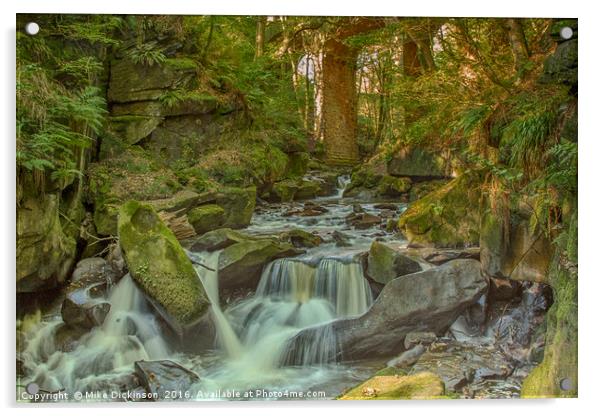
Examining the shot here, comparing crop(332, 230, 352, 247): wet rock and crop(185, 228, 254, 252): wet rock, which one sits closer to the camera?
crop(185, 228, 254, 252): wet rock

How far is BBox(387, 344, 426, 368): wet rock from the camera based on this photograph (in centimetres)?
346

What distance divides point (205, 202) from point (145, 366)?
4.11 feet

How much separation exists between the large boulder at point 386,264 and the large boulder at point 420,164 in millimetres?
596

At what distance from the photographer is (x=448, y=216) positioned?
3631 mm

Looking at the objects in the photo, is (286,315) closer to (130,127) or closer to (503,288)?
(503,288)

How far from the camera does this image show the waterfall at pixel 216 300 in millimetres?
3471

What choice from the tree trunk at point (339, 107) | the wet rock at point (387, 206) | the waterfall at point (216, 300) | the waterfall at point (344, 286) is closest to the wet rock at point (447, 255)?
the wet rock at point (387, 206)

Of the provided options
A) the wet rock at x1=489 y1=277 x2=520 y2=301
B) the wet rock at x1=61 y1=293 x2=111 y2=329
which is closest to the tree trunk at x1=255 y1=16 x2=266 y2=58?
the wet rock at x1=61 y1=293 x2=111 y2=329

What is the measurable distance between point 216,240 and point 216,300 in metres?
0.45

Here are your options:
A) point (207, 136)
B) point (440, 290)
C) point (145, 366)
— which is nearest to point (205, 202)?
point (207, 136)

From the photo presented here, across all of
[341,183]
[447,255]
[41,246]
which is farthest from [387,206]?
[41,246]

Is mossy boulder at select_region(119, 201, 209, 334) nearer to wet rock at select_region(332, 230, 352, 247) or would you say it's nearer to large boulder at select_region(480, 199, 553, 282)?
wet rock at select_region(332, 230, 352, 247)

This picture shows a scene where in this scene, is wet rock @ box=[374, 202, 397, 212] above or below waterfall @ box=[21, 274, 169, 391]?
above

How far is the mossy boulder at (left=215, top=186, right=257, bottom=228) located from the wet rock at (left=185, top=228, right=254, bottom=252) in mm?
69
